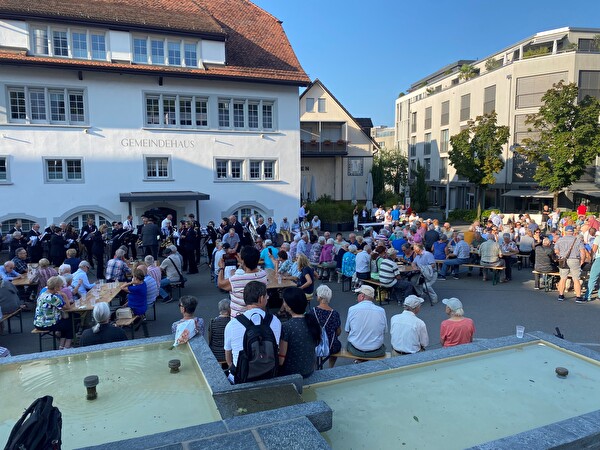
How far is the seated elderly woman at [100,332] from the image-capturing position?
19.8ft

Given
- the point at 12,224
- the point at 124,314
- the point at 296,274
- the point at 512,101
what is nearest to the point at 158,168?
the point at 12,224

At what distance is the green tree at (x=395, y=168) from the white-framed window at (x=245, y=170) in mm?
27452

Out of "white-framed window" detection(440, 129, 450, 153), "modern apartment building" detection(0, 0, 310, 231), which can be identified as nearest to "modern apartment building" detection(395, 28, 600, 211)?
"white-framed window" detection(440, 129, 450, 153)

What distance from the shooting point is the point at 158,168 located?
22391 millimetres

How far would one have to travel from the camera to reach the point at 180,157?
2250 centimetres

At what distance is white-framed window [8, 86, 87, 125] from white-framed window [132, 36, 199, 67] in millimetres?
3425

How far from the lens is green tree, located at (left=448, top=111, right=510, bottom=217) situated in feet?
103

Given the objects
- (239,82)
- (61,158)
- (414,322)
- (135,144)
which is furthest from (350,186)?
(414,322)

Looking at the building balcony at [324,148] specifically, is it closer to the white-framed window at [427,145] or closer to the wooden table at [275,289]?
the white-framed window at [427,145]

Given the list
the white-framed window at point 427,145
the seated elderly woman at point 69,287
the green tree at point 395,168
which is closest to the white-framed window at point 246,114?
the seated elderly woman at point 69,287

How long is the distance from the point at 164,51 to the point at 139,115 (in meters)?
3.49

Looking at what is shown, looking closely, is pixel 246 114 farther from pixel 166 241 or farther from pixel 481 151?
pixel 481 151

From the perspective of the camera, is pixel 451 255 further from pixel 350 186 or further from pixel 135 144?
pixel 350 186

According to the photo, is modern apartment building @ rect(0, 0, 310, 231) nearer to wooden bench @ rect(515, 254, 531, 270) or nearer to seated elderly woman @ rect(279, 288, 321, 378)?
wooden bench @ rect(515, 254, 531, 270)
